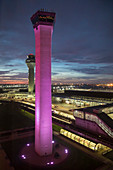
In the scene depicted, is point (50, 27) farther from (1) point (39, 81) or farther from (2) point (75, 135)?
(2) point (75, 135)

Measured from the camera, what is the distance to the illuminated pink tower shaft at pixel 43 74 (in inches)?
628

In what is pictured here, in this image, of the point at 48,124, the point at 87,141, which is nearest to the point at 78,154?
the point at 87,141

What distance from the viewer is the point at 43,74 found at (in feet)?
53.2

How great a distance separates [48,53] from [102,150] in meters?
15.7

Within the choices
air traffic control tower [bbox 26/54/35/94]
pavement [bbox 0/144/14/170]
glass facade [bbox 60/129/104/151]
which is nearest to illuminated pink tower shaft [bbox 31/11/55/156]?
pavement [bbox 0/144/14/170]

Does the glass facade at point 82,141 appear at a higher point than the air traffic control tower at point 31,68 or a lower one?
lower

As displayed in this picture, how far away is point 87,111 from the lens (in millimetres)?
24672

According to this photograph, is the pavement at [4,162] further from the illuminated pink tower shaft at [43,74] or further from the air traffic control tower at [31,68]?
the air traffic control tower at [31,68]

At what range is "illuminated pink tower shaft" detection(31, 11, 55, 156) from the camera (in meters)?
15.9

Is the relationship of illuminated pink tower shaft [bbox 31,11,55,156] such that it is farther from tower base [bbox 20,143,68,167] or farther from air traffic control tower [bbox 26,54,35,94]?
air traffic control tower [bbox 26,54,35,94]

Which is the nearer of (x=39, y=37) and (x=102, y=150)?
(x=39, y=37)

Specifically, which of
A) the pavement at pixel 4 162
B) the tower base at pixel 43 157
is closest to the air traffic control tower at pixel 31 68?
the tower base at pixel 43 157

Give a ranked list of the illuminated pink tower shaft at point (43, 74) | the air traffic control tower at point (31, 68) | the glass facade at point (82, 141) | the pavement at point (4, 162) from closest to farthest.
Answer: the pavement at point (4, 162) → the illuminated pink tower shaft at point (43, 74) → the glass facade at point (82, 141) → the air traffic control tower at point (31, 68)

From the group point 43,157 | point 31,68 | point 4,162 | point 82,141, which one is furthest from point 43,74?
point 31,68
